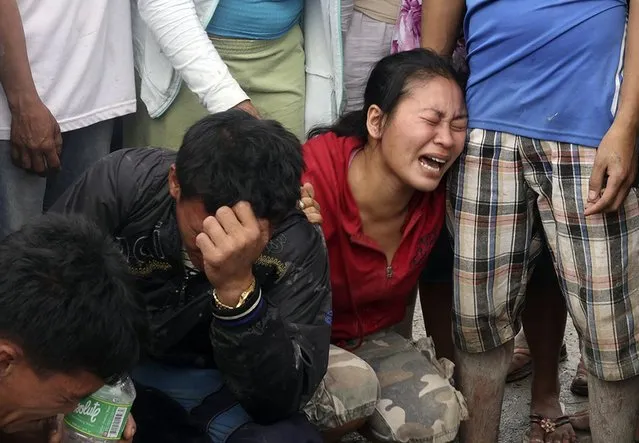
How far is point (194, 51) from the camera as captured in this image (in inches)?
135

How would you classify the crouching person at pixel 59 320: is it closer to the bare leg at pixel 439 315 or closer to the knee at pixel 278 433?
the knee at pixel 278 433

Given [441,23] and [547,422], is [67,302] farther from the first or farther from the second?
[547,422]

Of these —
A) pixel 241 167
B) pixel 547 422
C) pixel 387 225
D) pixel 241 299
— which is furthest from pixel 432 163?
pixel 547 422

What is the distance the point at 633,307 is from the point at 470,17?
981mm


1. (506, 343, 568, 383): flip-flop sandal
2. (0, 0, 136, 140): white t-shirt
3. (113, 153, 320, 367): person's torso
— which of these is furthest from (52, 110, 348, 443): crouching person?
(506, 343, 568, 383): flip-flop sandal

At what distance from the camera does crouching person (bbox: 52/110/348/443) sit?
8.85 ft

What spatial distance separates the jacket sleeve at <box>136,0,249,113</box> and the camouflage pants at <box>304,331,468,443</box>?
867 millimetres

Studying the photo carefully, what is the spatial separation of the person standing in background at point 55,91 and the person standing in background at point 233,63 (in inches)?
4.6

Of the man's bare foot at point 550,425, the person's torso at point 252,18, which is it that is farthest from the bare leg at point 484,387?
the person's torso at point 252,18

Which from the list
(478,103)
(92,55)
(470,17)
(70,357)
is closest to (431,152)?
(478,103)

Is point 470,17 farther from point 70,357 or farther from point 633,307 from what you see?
point 70,357

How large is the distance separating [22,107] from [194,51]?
Result: 548 mm

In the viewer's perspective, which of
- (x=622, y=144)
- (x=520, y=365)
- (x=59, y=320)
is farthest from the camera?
(x=520, y=365)

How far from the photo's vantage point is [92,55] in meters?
3.48
